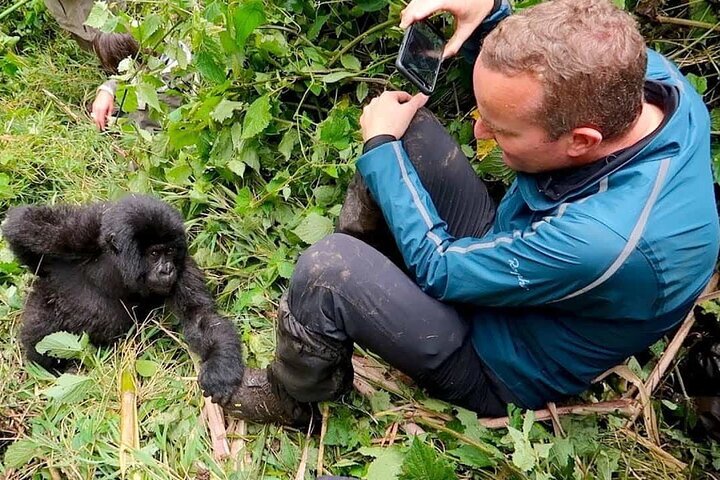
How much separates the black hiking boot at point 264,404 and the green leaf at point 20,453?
1.95 feet

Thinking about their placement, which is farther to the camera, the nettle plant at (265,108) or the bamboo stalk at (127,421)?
the nettle plant at (265,108)

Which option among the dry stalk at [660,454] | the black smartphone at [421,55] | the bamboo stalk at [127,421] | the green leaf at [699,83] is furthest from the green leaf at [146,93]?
the dry stalk at [660,454]

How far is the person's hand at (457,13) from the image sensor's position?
78.1 inches

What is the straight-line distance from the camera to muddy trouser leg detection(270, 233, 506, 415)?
1828 millimetres

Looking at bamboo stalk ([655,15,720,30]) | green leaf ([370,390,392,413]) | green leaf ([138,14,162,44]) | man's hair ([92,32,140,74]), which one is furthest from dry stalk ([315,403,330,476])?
man's hair ([92,32,140,74])

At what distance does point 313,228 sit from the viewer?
8.48 ft

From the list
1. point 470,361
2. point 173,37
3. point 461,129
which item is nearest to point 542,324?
point 470,361

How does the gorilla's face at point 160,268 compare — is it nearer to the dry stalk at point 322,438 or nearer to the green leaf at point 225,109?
the green leaf at point 225,109

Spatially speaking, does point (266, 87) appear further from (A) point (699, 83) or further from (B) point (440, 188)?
(A) point (699, 83)

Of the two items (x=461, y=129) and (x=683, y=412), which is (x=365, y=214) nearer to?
(x=461, y=129)

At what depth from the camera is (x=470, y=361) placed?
1.98 metres

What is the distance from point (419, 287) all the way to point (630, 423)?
0.88 meters

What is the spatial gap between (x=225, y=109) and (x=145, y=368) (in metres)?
1.00

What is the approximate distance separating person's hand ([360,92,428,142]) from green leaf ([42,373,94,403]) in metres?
1.24
